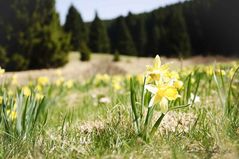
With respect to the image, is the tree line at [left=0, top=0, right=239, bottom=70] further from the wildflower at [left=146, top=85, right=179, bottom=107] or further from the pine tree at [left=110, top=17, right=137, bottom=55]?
the wildflower at [left=146, top=85, right=179, bottom=107]

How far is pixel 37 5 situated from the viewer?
2456 centimetres

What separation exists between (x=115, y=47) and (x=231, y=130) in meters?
42.2

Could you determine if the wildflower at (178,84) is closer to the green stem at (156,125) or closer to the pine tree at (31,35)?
the green stem at (156,125)

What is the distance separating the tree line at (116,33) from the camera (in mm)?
23250

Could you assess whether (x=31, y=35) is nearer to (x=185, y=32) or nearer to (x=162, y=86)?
(x=185, y=32)

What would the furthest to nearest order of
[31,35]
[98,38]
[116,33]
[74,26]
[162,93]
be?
[116,33] < [98,38] < [74,26] < [31,35] < [162,93]

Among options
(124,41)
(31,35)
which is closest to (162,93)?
(31,35)

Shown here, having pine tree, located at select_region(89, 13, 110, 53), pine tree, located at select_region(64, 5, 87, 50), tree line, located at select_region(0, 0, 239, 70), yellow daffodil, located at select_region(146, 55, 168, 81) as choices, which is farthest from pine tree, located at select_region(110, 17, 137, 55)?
yellow daffodil, located at select_region(146, 55, 168, 81)

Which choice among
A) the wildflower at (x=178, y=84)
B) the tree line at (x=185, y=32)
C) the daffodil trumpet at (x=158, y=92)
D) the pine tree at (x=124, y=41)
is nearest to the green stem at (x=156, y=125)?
the daffodil trumpet at (x=158, y=92)

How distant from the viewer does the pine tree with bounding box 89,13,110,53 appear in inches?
1657

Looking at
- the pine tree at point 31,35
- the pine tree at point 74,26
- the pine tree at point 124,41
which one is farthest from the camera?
the pine tree at point 124,41

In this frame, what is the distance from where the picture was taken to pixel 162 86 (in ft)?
6.84

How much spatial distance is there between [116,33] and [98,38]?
255cm

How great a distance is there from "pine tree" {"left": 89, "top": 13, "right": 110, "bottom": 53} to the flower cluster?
40.1 metres
